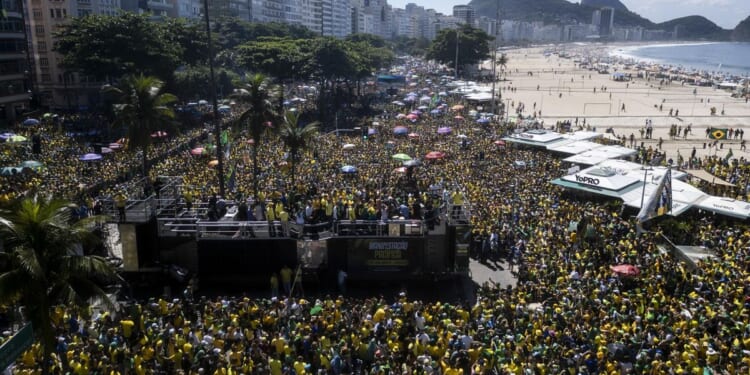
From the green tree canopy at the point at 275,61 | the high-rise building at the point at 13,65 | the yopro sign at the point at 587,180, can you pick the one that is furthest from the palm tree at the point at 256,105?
the high-rise building at the point at 13,65

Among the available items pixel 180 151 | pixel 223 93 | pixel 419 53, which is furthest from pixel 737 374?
pixel 419 53

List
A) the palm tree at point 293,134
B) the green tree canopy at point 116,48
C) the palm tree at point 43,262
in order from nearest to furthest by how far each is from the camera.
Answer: the palm tree at point 43,262 < the palm tree at point 293,134 < the green tree canopy at point 116,48

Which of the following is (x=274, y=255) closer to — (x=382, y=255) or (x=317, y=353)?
(x=382, y=255)

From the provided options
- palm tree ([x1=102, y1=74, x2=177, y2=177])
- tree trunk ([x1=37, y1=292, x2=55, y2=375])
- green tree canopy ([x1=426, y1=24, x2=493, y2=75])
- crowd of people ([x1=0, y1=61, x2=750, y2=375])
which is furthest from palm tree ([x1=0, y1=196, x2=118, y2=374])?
green tree canopy ([x1=426, y1=24, x2=493, y2=75])

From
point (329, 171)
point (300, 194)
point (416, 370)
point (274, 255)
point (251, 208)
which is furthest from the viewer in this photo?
point (329, 171)

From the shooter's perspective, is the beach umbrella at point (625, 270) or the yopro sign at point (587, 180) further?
the yopro sign at point (587, 180)

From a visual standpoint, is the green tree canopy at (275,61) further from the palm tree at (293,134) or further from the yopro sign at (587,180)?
the yopro sign at (587,180)

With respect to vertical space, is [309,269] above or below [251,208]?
below
